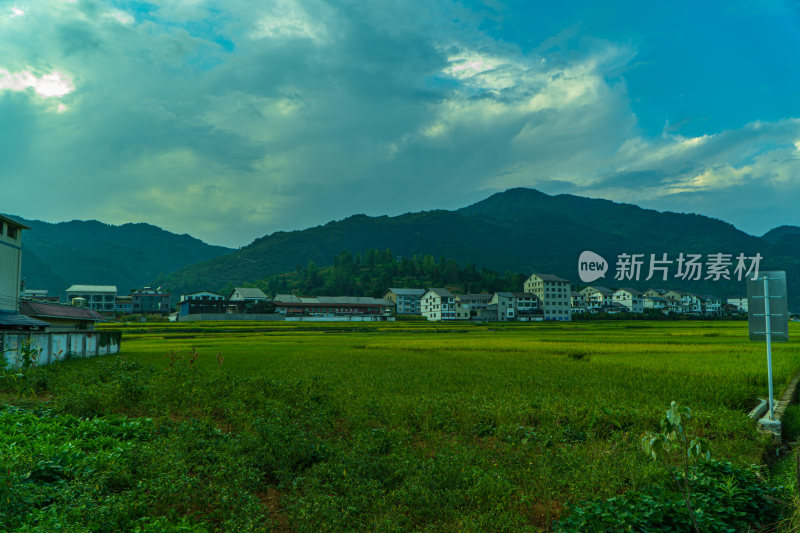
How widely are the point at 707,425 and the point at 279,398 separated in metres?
10.3

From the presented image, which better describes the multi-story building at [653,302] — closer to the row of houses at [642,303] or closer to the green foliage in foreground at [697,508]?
the row of houses at [642,303]

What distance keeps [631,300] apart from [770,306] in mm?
116822

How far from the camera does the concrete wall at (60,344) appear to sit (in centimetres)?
1822

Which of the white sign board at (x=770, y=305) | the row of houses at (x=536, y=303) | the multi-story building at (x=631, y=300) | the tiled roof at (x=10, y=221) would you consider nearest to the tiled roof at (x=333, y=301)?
the row of houses at (x=536, y=303)

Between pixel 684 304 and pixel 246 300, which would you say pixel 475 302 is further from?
pixel 684 304

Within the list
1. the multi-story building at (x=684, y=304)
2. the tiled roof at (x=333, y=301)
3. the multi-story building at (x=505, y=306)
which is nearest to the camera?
the tiled roof at (x=333, y=301)

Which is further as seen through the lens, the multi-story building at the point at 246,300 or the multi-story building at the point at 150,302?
the multi-story building at the point at 150,302

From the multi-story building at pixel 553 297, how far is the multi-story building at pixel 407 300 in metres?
28.2

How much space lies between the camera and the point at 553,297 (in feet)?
342

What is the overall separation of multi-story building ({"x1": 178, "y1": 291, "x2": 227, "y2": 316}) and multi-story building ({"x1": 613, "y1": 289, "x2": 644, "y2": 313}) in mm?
96018

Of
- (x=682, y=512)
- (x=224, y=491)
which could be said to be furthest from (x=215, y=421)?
(x=682, y=512)

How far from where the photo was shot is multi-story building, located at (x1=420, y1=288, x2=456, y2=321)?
97188mm

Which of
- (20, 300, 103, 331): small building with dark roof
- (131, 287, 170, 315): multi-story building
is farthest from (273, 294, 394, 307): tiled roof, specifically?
(20, 300, 103, 331): small building with dark roof

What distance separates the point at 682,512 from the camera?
574 centimetres
